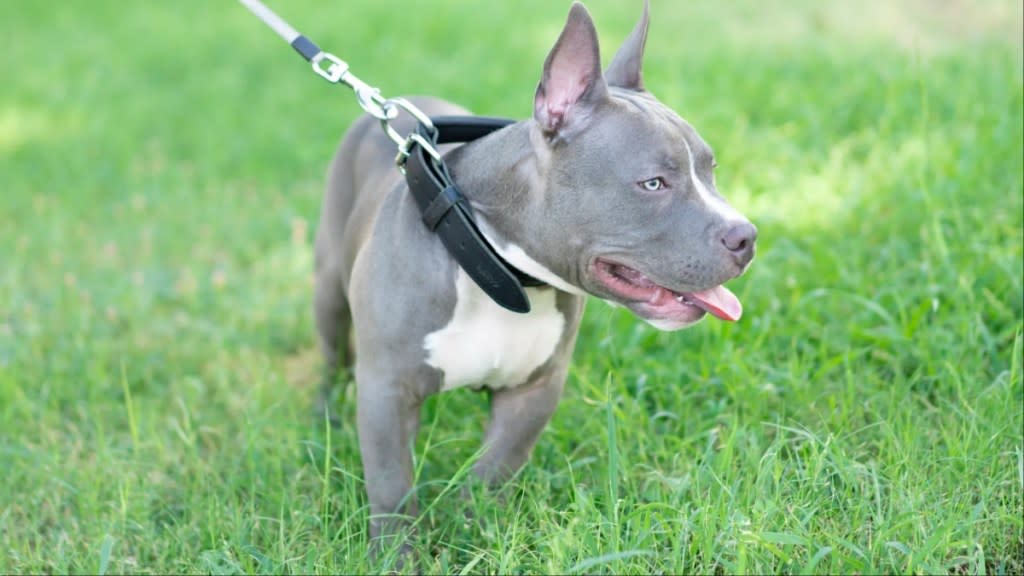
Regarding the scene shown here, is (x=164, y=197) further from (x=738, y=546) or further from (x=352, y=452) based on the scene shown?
(x=738, y=546)

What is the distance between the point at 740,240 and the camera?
257cm

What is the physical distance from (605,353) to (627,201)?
4.36 feet

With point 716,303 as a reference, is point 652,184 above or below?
above

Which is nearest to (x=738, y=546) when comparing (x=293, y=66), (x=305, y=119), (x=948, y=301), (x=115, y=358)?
(x=948, y=301)

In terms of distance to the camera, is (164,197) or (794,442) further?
(164,197)

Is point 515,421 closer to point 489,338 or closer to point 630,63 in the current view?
point 489,338

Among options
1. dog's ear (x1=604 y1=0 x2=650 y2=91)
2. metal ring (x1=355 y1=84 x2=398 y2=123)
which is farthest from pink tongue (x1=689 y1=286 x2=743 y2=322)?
metal ring (x1=355 y1=84 x2=398 y2=123)

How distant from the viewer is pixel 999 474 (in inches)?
110

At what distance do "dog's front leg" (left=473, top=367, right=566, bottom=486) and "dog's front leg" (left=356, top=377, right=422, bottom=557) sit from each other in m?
0.24

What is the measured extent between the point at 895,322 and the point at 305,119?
4.66 meters

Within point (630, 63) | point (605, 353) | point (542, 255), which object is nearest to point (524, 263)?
point (542, 255)

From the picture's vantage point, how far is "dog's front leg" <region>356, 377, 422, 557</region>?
2982 millimetres

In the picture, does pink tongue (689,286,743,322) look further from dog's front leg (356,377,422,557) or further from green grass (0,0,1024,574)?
dog's front leg (356,377,422,557)

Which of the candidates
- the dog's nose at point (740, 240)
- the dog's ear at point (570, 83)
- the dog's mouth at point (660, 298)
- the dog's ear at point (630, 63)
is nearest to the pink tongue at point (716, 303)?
the dog's mouth at point (660, 298)
